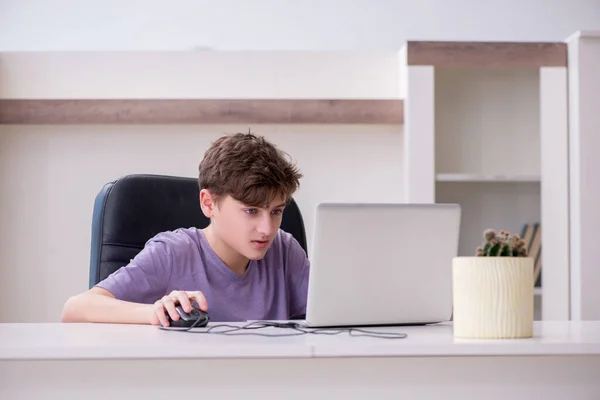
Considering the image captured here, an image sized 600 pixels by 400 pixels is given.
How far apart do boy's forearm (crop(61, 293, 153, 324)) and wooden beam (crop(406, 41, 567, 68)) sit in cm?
197

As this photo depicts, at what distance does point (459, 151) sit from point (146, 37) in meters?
1.52

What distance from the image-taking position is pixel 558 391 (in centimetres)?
97

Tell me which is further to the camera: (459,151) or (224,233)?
(459,151)

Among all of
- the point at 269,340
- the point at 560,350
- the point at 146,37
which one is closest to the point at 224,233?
the point at 269,340

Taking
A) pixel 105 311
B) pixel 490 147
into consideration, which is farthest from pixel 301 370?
pixel 490 147

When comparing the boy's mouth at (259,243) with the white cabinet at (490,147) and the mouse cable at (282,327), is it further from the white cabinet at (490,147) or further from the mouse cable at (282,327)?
the white cabinet at (490,147)

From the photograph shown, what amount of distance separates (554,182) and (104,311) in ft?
7.20

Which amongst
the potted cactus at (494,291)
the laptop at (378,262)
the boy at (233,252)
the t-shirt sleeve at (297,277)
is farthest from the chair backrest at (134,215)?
the potted cactus at (494,291)

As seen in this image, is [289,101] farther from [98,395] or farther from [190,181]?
[98,395]

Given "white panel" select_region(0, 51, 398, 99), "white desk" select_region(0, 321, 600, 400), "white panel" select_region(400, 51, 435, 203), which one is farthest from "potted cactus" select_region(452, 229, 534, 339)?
"white panel" select_region(0, 51, 398, 99)

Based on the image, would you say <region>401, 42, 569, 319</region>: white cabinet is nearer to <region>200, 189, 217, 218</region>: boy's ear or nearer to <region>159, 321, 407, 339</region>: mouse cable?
<region>200, 189, 217, 218</region>: boy's ear

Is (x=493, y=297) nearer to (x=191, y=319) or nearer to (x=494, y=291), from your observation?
(x=494, y=291)

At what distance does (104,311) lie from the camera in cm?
141

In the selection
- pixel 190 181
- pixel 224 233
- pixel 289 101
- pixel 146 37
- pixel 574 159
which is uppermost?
pixel 146 37
